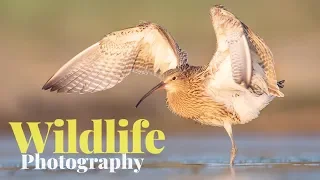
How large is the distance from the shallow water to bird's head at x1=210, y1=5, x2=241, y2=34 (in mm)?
774

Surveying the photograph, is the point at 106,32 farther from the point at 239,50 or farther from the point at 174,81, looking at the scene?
the point at 239,50

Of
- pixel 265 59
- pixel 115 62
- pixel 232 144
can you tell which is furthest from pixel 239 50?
pixel 115 62

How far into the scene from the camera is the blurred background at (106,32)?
5.67 metres

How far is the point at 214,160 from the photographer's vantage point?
5574 millimetres

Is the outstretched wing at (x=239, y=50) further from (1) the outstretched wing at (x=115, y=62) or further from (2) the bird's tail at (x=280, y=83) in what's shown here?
(1) the outstretched wing at (x=115, y=62)

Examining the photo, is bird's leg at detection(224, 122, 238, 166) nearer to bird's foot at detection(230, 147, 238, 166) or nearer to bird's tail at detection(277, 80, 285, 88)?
bird's foot at detection(230, 147, 238, 166)

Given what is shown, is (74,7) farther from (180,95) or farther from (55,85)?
(180,95)

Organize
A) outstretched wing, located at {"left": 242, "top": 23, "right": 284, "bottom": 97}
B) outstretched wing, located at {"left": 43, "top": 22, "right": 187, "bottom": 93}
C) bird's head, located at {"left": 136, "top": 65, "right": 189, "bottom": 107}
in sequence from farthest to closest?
1. outstretched wing, located at {"left": 43, "top": 22, "right": 187, "bottom": 93}
2. bird's head, located at {"left": 136, "top": 65, "right": 189, "bottom": 107}
3. outstretched wing, located at {"left": 242, "top": 23, "right": 284, "bottom": 97}

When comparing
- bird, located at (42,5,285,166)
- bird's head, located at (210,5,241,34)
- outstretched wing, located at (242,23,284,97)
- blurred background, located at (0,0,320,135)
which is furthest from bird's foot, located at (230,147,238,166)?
bird's head, located at (210,5,241,34)

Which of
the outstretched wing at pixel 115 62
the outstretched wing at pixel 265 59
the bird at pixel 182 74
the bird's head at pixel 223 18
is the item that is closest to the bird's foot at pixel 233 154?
the bird at pixel 182 74

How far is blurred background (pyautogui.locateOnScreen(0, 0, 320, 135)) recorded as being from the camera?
223 inches

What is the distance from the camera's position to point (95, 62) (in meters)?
5.66

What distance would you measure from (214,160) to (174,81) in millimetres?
518

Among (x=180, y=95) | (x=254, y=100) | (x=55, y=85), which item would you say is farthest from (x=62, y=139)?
(x=254, y=100)
